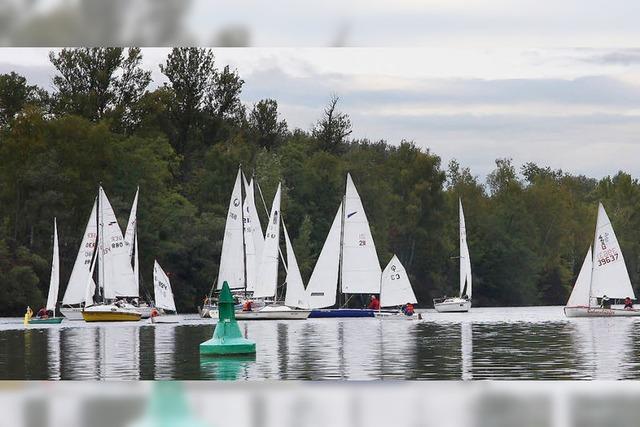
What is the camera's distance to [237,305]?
47.2 m

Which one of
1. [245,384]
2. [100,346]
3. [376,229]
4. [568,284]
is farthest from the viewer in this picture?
[568,284]

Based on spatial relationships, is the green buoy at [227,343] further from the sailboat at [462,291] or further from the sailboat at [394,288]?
the sailboat at [462,291]

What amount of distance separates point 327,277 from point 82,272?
7531 mm

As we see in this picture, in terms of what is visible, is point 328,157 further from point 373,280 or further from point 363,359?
point 363,359

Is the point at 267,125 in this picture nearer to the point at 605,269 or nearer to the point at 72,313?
the point at 72,313

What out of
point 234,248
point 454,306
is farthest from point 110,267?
point 454,306

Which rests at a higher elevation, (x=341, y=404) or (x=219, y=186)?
(x=219, y=186)

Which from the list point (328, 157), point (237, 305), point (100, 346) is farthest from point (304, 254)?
point (100, 346)

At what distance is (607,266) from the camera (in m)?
44.4

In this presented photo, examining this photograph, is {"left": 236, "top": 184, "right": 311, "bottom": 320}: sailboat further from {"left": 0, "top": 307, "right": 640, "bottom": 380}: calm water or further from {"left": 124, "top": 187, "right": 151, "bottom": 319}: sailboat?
{"left": 0, "top": 307, "right": 640, "bottom": 380}: calm water

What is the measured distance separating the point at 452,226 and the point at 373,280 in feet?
58.3

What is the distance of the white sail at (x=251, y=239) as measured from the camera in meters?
47.5

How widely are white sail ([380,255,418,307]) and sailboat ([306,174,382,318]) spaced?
0.29 metres

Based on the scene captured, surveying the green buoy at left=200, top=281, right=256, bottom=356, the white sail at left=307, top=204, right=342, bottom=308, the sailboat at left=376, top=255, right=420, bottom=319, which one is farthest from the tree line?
the green buoy at left=200, top=281, right=256, bottom=356
